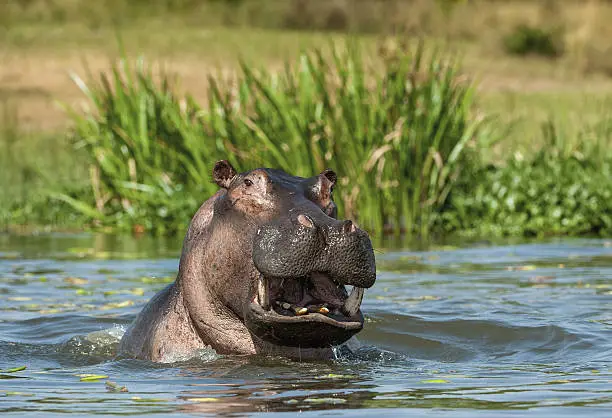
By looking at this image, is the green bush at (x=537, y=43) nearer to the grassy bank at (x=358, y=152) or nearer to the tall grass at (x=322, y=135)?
the grassy bank at (x=358, y=152)

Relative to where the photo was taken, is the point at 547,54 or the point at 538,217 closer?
the point at 538,217

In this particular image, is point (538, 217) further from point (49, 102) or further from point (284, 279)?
point (49, 102)

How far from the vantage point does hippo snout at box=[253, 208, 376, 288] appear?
470 cm

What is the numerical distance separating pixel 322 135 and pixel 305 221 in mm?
5590

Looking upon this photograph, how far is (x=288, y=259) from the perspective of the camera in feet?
15.4

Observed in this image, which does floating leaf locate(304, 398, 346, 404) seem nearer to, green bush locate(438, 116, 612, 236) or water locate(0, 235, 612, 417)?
water locate(0, 235, 612, 417)

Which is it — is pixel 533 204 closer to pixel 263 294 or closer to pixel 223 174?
pixel 223 174

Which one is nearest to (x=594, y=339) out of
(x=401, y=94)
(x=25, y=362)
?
(x=25, y=362)

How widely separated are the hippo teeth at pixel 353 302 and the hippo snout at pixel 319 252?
5 cm

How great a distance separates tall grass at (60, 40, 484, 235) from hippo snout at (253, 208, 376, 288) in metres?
5.30

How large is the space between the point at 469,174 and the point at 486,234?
0.60 metres

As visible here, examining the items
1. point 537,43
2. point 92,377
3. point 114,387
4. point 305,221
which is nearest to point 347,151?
point 92,377

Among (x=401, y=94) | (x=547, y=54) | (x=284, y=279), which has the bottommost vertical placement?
(x=284, y=279)

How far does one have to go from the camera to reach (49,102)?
24281 millimetres
